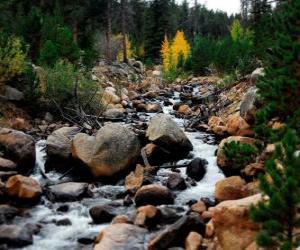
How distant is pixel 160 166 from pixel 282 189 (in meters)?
8.80

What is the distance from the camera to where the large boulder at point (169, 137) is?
15.4 m

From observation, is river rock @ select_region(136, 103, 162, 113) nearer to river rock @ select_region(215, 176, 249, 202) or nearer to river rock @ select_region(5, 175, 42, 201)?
river rock @ select_region(5, 175, 42, 201)

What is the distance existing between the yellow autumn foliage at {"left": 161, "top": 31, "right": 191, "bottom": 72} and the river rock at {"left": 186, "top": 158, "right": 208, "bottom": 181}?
27940 mm

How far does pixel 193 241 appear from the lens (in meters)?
8.84

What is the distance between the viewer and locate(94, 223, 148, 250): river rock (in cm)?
903

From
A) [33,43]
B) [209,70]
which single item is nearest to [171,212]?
[33,43]

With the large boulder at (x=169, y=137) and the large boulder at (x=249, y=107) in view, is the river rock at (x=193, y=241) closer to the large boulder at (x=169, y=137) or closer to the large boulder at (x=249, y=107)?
the large boulder at (x=169, y=137)

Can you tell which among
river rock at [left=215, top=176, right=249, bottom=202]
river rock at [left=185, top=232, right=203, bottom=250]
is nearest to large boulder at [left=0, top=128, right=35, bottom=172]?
river rock at [left=215, top=176, right=249, bottom=202]

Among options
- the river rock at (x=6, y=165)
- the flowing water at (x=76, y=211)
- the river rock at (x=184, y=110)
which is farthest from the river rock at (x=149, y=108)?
the river rock at (x=6, y=165)

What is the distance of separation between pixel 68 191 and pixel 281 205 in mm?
7490

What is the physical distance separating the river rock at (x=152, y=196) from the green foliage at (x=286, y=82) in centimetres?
314

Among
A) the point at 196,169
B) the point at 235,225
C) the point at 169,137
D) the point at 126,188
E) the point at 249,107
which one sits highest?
the point at 249,107

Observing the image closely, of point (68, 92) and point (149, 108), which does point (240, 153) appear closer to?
point (68, 92)

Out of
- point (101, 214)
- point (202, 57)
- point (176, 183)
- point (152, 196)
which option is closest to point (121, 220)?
point (101, 214)
